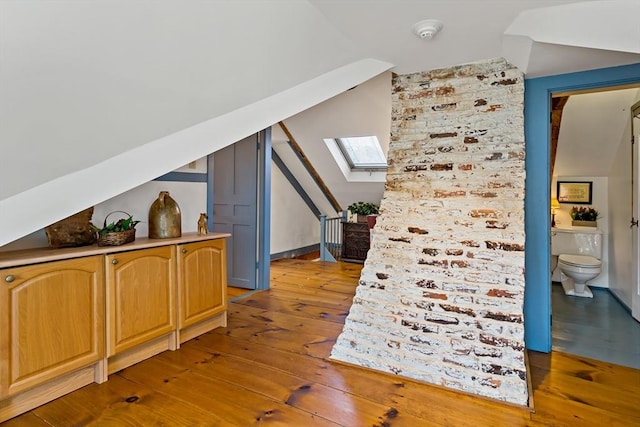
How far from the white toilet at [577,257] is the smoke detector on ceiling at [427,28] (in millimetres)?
3236

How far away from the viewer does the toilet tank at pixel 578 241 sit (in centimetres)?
411

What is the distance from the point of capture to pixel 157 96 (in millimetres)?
1340

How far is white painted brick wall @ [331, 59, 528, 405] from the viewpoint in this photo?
214cm

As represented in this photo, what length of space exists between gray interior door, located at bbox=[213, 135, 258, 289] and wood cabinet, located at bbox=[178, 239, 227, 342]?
1.21 m

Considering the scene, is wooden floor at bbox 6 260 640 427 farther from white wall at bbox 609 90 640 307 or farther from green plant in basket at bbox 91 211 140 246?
white wall at bbox 609 90 640 307

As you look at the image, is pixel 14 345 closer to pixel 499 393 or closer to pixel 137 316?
pixel 137 316

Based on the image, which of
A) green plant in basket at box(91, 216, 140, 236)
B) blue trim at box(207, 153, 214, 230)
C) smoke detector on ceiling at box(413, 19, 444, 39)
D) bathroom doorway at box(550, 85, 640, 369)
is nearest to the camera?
smoke detector on ceiling at box(413, 19, 444, 39)

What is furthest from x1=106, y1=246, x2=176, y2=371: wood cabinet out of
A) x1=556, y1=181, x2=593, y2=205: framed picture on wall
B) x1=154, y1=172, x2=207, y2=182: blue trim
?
x1=556, y1=181, x2=593, y2=205: framed picture on wall

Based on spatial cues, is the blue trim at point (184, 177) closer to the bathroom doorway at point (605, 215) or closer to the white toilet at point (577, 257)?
the bathroom doorway at point (605, 215)

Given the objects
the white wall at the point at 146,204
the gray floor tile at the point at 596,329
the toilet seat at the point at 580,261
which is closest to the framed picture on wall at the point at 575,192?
the toilet seat at the point at 580,261

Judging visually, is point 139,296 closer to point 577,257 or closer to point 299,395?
point 299,395

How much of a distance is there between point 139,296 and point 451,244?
2.14 metres

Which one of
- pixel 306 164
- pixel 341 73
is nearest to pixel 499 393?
pixel 341 73

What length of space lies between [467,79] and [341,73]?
973mm
